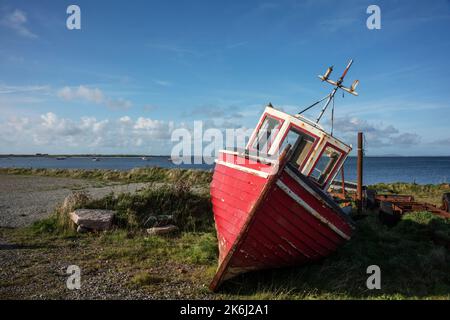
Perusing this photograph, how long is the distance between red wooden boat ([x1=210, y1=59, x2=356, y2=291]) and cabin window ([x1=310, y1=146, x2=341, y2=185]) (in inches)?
10.7

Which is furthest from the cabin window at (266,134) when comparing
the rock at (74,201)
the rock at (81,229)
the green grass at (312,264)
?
the rock at (74,201)

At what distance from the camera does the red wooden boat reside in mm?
6562

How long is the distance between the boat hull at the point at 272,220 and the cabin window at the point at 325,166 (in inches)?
61.9

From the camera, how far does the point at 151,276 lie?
7191 millimetres

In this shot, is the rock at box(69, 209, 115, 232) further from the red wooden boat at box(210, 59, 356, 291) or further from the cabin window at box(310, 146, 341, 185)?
the cabin window at box(310, 146, 341, 185)

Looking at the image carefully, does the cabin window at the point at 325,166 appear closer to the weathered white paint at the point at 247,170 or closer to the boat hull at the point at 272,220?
the boat hull at the point at 272,220

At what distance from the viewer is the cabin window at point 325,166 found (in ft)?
28.2

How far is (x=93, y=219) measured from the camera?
1098 cm

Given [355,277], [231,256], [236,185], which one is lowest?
[355,277]

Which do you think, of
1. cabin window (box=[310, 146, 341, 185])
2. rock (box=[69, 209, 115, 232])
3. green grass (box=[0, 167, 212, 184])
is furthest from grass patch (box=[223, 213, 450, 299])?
green grass (box=[0, 167, 212, 184])

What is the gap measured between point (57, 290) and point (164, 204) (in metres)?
6.13
